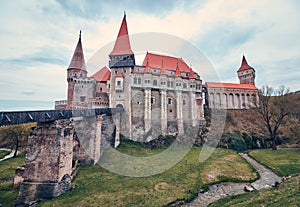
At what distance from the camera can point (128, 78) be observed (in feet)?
96.6

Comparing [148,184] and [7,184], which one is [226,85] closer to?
[148,184]

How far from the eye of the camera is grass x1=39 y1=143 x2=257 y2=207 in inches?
516

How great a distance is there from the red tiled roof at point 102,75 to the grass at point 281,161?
28372 mm

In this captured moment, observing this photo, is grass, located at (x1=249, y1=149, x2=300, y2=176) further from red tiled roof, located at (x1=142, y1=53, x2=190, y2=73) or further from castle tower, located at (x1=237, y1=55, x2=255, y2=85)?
castle tower, located at (x1=237, y1=55, x2=255, y2=85)

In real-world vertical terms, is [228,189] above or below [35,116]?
below

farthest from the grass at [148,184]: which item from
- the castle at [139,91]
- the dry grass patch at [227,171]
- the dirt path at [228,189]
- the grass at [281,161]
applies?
the castle at [139,91]

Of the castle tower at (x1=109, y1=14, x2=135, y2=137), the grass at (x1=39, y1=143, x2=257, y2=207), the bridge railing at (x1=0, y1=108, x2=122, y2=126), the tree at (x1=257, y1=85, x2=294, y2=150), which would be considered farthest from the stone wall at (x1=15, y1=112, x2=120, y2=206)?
the tree at (x1=257, y1=85, x2=294, y2=150)

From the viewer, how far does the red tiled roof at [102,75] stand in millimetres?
35188

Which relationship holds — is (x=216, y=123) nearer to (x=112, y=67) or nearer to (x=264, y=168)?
(x=264, y=168)

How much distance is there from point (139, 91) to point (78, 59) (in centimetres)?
1522

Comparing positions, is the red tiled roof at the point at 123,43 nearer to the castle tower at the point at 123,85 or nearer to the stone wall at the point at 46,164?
the castle tower at the point at 123,85

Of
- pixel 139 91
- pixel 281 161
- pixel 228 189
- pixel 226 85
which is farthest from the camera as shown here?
pixel 226 85

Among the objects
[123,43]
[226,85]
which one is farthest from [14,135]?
[226,85]

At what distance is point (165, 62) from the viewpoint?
118 ft
